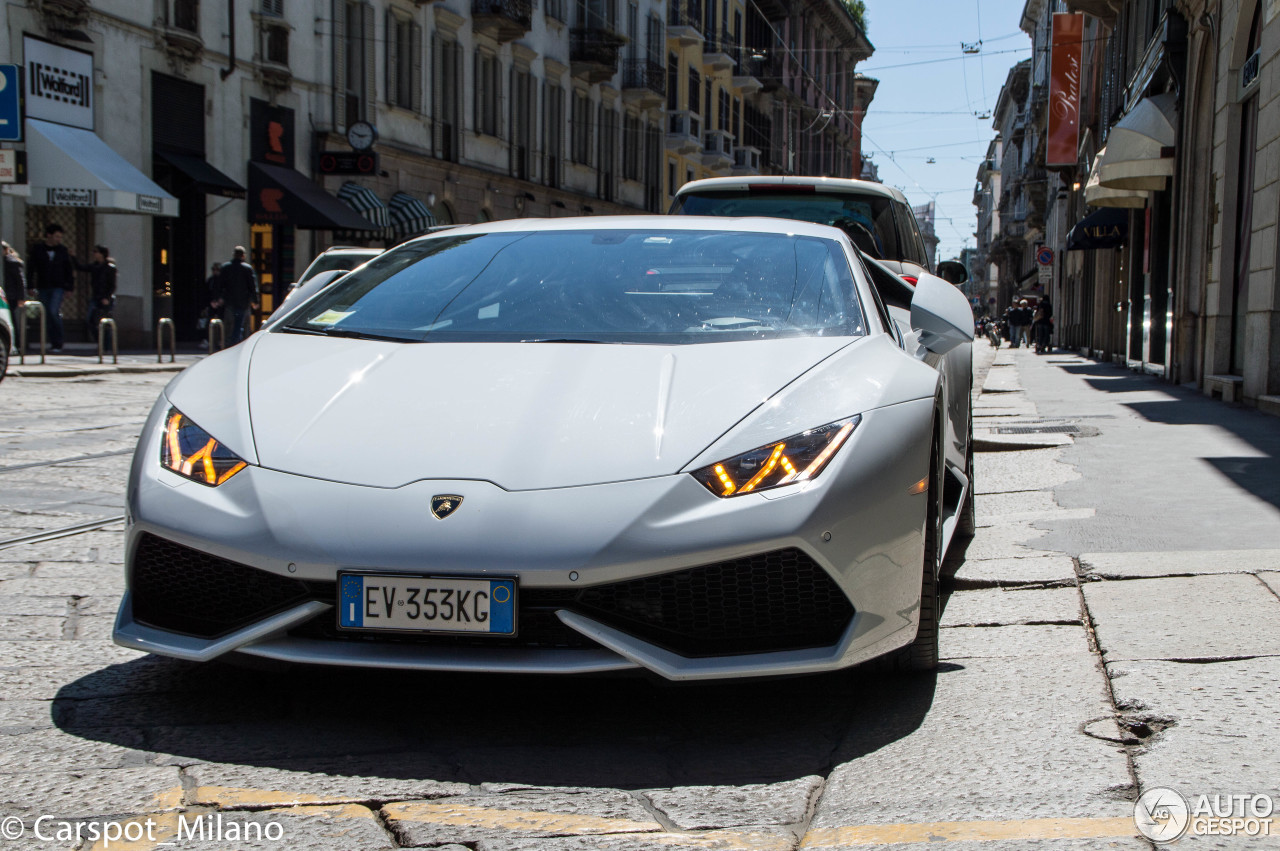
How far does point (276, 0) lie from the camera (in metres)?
27.6

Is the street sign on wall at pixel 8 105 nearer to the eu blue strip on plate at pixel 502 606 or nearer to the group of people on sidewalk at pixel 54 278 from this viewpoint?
the group of people on sidewalk at pixel 54 278

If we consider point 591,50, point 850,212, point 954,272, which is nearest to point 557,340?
point 850,212

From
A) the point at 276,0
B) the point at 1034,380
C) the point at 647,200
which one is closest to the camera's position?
the point at 1034,380

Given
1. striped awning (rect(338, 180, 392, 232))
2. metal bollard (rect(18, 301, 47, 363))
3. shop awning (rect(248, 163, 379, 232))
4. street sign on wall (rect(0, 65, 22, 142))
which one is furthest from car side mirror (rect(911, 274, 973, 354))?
striped awning (rect(338, 180, 392, 232))

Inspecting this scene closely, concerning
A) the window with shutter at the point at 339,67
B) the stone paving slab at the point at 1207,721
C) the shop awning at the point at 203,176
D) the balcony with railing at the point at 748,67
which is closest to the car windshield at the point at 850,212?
the stone paving slab at the point at 1207,721

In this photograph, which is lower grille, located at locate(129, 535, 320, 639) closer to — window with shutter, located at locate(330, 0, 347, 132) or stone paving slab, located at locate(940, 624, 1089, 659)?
stone paving slab, located at locate(940, 624, 1089, 659)

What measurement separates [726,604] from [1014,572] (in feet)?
7.81

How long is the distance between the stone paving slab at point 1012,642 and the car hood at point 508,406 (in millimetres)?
996

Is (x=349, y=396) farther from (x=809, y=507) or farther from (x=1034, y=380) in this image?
(x=1034, y=380)

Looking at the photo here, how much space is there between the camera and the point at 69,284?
821 inches

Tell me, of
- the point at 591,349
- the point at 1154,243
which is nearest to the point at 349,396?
the point at 591,349

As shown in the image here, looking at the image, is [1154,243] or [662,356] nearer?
[662,356]

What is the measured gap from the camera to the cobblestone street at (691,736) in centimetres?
260

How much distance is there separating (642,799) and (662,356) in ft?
4.06
